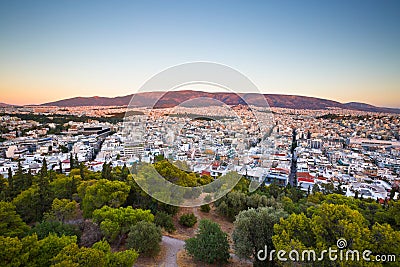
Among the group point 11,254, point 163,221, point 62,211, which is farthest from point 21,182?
point 11,254

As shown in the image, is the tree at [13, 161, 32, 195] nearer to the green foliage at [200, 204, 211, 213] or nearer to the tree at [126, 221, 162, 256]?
the tree at [126, 221, 162, 256]

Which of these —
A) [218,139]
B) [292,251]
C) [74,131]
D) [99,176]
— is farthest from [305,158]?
[74,131]

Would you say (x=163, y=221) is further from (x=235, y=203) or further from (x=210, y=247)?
(x=235, y=203)

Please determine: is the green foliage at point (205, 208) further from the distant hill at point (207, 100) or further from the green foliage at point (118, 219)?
the distant hill at point (207, 100)

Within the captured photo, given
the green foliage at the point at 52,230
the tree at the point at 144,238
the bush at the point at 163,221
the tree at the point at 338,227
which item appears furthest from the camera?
the bush at the point at 163,221

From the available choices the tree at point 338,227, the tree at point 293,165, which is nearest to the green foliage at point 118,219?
the tree at point 338,227

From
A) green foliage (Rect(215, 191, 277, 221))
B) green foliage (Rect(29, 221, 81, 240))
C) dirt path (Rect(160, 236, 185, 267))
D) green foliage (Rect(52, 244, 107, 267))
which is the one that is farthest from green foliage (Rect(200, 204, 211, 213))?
green foliage (Rect(52, 244, 107, 267))
